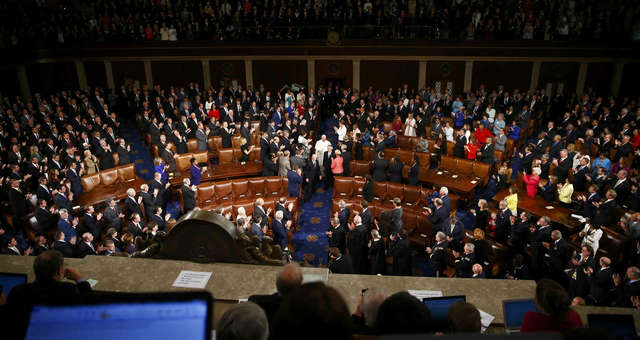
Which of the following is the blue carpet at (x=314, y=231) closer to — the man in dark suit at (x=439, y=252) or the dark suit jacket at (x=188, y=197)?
the man in dark suit at (x=439, y=252)

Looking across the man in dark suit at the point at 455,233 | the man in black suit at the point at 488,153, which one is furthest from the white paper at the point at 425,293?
the man in black suit at the point at 488,153

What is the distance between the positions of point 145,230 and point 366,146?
23.5ft

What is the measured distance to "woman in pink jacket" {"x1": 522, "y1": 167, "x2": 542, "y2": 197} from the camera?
396 inches

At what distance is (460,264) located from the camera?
7133mm

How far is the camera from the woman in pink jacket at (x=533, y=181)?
1005 cm

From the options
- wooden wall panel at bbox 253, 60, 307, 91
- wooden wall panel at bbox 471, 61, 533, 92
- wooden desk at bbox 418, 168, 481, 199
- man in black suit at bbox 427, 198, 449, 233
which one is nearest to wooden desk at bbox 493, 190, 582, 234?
wooden desk at bbox 418, 168, 481, 199

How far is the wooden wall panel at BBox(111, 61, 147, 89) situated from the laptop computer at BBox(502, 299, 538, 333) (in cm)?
2249

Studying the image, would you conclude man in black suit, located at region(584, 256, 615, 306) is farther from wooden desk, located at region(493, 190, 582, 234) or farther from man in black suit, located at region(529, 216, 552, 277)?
wooden desk, located at region(493, 190, 582, 234)

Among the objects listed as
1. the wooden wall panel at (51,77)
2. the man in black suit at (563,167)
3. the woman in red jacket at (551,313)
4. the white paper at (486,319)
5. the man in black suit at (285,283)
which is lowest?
the man in black suit at (563,167)

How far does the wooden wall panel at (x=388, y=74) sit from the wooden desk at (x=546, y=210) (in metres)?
11.8

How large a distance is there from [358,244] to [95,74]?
65.2ft

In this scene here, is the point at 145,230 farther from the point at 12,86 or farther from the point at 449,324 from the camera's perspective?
the point at 12,86

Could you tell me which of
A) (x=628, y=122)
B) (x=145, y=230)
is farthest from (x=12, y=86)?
(x=628, y=122)

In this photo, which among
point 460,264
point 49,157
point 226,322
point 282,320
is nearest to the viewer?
point 282,320
